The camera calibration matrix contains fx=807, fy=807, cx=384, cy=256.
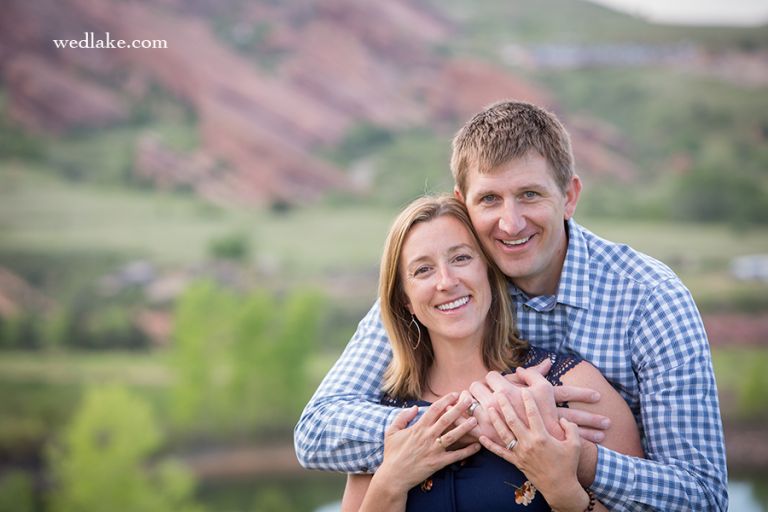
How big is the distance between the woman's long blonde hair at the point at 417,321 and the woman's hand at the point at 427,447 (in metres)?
0.21

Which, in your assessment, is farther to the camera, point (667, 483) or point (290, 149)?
point (290, 149)

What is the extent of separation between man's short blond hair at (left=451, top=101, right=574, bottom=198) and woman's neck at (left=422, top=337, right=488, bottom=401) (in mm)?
434

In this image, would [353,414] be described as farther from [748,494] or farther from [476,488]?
[748,494]

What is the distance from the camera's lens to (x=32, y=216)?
753cm

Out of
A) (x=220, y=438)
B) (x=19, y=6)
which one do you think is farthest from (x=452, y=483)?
(x=19, y=6)

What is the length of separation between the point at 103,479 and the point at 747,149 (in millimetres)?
6463

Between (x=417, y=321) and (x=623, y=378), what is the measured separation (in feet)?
1.93

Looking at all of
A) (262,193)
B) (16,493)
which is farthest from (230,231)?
(16,493)

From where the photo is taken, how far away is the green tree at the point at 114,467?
22.3ft

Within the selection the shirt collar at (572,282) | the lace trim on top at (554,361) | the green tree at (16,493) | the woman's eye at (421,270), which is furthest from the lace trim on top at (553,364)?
the green tree at (16,493)

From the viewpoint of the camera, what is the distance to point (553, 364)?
213 centimetres

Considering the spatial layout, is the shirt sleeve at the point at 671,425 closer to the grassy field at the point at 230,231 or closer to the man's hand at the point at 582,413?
the man's hand at the point at 582,413

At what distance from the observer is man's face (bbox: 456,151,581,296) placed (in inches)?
87.1

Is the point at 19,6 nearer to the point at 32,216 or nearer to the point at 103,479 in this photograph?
the point at 32,216
